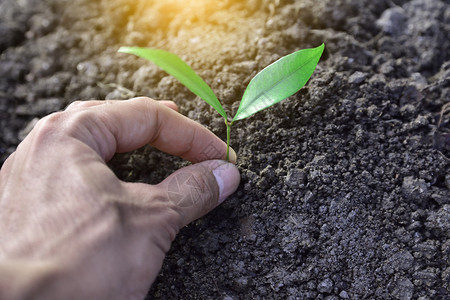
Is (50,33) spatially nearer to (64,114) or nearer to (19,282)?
(64,114)

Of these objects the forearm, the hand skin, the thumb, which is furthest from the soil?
the forearm

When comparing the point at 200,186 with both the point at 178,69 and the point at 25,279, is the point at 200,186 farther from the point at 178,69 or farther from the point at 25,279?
the point at 25,279

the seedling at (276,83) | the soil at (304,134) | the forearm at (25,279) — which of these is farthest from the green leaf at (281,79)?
the forearm at (25,279)

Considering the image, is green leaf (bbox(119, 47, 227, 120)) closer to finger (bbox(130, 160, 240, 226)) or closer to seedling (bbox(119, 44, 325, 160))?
seedling (bbox(119, 44, 325, 160))

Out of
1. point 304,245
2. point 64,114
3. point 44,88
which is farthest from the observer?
point 44,88

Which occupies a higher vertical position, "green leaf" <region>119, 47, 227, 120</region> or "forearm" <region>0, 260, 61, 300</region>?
"green leaf" <region>119, 47, 227, 120</region>

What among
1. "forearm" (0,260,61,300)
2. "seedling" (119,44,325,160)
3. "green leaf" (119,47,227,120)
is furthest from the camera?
"seedling" (119,44,325,160)

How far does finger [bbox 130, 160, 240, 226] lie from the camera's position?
1163mm

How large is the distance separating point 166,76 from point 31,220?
2.91 feet

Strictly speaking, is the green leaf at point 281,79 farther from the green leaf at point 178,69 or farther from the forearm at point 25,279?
the forearm at point 25,279

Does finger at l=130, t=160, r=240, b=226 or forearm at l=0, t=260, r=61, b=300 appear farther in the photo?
finger at l=130, t=160, r=240, b=226

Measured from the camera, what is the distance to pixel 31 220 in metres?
0.99

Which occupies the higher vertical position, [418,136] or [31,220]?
[31,220]

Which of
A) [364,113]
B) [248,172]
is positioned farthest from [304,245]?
[364,113]
